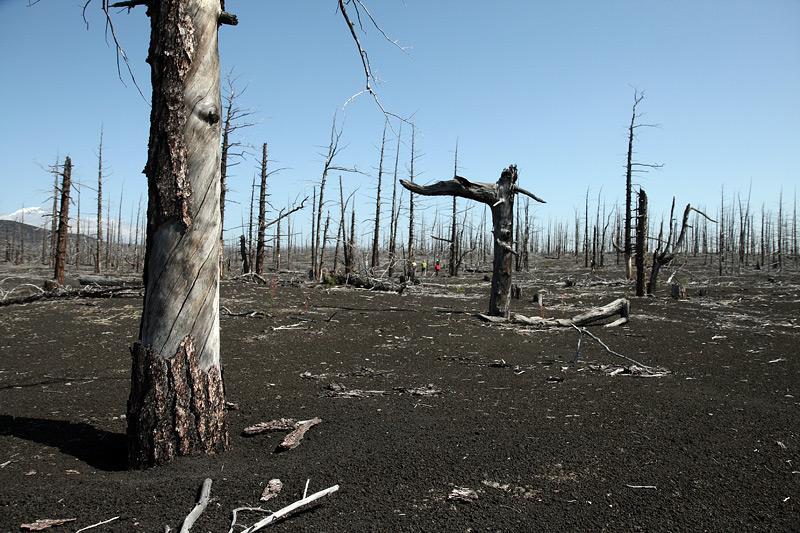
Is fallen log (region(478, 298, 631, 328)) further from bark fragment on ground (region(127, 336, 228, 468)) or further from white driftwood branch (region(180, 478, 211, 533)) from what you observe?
white driftwood branch (region(180, 478, 211, 533))

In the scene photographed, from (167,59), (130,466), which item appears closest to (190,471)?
(130,466)

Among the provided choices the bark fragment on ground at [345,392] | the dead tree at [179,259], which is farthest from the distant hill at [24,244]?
the dead tree at [179,259]

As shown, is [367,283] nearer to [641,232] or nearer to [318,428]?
[641,232]

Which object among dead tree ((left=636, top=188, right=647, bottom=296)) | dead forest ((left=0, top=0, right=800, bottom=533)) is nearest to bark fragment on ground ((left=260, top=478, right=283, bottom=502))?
dead forest ((left=0, top=0, right=800, bottom=533))

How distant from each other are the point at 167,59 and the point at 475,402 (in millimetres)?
3692

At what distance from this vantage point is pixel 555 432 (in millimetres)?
3672

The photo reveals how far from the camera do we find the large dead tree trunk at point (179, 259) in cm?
295

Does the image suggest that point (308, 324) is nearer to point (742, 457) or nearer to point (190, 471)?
point (190, 471)

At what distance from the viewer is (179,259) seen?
3082mm

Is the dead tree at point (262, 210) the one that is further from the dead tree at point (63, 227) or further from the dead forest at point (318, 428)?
the dead forest at point (318, 428)

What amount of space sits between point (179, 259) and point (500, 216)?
27.7ft

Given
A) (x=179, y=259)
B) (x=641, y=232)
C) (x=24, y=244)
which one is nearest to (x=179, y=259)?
(x=179, y=259)

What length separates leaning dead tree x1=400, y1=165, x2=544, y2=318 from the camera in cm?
1049

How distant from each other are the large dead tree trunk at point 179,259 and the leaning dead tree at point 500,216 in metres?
7.93
